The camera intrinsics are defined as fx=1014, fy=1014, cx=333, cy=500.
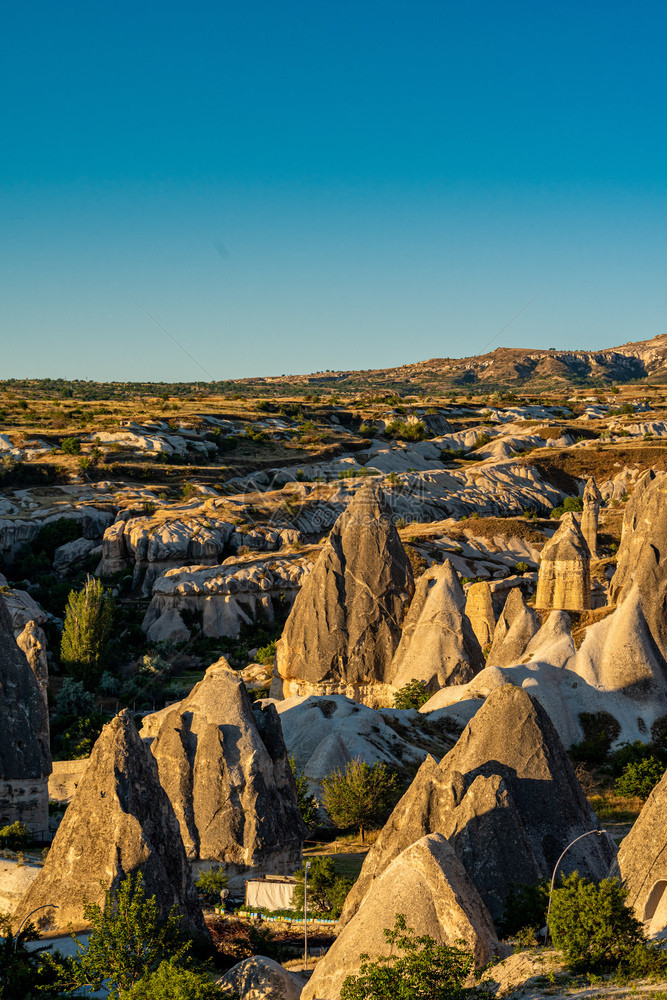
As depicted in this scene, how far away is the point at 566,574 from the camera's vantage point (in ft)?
168

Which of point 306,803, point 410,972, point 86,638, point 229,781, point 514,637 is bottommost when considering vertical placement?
point 86,638

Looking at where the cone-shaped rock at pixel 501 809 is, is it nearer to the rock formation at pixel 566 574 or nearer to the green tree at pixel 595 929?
the green tree at pixel 595 929

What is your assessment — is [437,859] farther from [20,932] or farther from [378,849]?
[20,932]

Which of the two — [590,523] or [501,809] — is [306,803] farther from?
[590,523]

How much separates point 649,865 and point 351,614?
92.7ft

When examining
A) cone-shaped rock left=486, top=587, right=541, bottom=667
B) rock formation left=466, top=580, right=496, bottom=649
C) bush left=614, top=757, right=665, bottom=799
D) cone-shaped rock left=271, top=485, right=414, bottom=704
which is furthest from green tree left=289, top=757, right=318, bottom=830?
rock formation left=466, top=580, right=496, bottom=649

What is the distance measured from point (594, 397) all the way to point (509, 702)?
178911 mm

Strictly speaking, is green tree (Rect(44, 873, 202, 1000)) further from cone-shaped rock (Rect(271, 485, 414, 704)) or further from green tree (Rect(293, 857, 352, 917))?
cone-shaped rock (Rect(271, 485, 414, 704))

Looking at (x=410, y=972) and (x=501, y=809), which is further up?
(x=501, y=809)

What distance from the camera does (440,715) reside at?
37219mm

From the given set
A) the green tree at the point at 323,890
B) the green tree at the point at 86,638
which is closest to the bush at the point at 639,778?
the green tree at the point at 323,890

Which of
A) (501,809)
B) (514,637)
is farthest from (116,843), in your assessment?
(514,637)

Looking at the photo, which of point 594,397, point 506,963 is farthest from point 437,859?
point 594,397

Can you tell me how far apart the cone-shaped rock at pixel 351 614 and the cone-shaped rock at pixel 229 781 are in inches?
711
